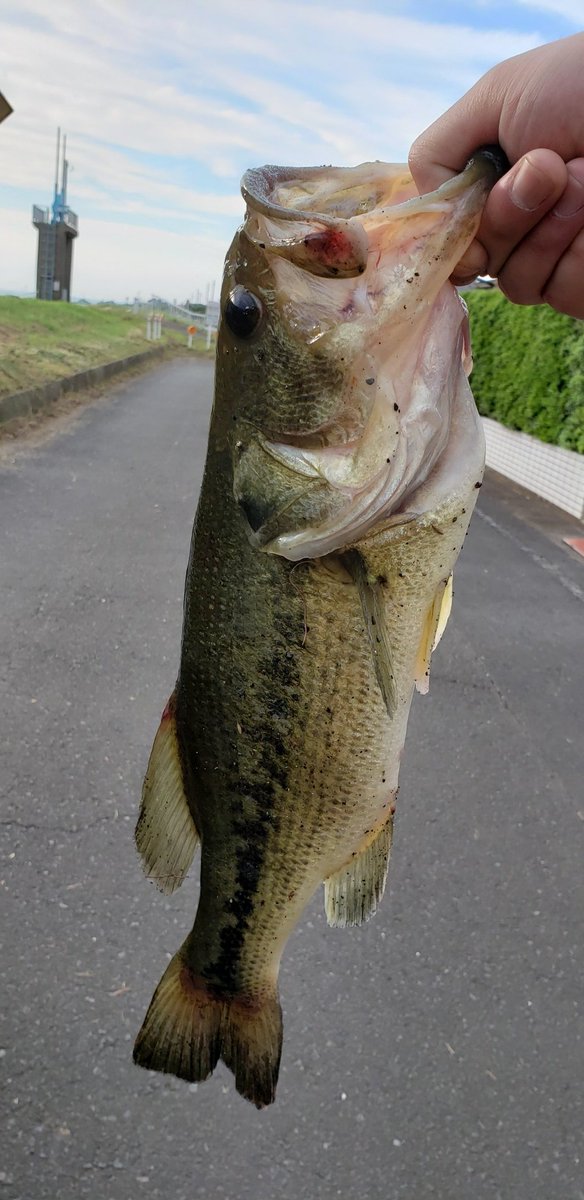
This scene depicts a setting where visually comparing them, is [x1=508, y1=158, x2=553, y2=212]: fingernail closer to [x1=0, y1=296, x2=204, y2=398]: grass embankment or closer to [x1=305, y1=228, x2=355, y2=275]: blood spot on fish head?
[x1=305, y1=228, x2=355, y2=275]: blood spot on fish head

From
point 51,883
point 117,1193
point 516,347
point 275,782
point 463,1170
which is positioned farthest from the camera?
point 516,347

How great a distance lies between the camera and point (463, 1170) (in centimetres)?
269

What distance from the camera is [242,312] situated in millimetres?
1469

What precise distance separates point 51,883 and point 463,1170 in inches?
69.3

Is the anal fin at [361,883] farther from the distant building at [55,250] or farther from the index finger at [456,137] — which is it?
the distant building at [55,250]

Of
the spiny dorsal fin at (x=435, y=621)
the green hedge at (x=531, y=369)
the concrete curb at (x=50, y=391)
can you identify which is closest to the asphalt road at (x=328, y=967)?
the spiny dorsal fin at (x=435, y=621)

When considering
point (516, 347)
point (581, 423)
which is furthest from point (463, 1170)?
point (516, 347)

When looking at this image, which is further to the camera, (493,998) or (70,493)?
(70,493)

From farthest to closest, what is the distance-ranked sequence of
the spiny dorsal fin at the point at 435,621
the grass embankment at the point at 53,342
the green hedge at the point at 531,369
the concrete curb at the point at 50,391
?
the grass embankment at the point at 53,342, the concrete curb at the point at 50,391, the green hedge at the point at 531,369, the spiny dorsal fin at the point at 435,621

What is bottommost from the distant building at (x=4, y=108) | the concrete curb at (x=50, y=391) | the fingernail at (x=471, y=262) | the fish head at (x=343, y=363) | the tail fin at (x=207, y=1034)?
the tail fin at (x=207, y=1034)

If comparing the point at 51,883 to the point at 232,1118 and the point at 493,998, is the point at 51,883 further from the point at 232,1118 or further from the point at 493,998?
the point at 493,998

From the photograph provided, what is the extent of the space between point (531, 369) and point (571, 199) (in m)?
11.1

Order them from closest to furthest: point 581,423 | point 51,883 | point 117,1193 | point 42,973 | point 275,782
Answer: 1. point 275,782
2. point 117,1193
3. point 42,973
4. point 51,883
5. point 581,423

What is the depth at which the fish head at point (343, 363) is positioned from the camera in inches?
54.8
